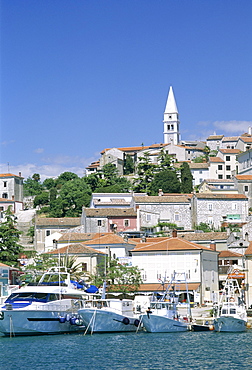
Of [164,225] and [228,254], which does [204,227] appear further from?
[228,254]

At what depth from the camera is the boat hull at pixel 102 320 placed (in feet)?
160

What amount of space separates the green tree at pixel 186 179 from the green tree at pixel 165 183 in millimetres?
1576

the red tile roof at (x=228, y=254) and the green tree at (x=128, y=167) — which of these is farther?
the green tree at (x=128, y=167)

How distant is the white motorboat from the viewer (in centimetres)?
4878

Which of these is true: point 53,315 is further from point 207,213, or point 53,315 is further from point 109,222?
point 207,213

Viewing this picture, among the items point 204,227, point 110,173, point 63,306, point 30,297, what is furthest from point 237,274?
point 110,173

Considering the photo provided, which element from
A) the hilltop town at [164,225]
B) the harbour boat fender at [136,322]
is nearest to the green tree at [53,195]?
the hilltop town at [164,225]

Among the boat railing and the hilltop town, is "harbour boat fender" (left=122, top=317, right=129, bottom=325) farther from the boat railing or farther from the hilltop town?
the hilltop town

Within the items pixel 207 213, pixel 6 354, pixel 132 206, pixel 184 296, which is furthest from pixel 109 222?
pixel 6 354

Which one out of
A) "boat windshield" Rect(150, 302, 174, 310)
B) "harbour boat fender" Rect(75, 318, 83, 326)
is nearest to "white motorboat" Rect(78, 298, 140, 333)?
"harbour boat fender" Rect(75, 318, 83, 326)

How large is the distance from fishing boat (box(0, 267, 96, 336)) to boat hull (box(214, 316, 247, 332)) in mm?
9773

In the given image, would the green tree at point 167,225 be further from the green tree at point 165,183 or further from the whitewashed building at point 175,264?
the whitewashed building at point 175,264

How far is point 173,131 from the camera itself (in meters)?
180

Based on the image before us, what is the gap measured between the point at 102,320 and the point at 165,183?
61.5 metres
